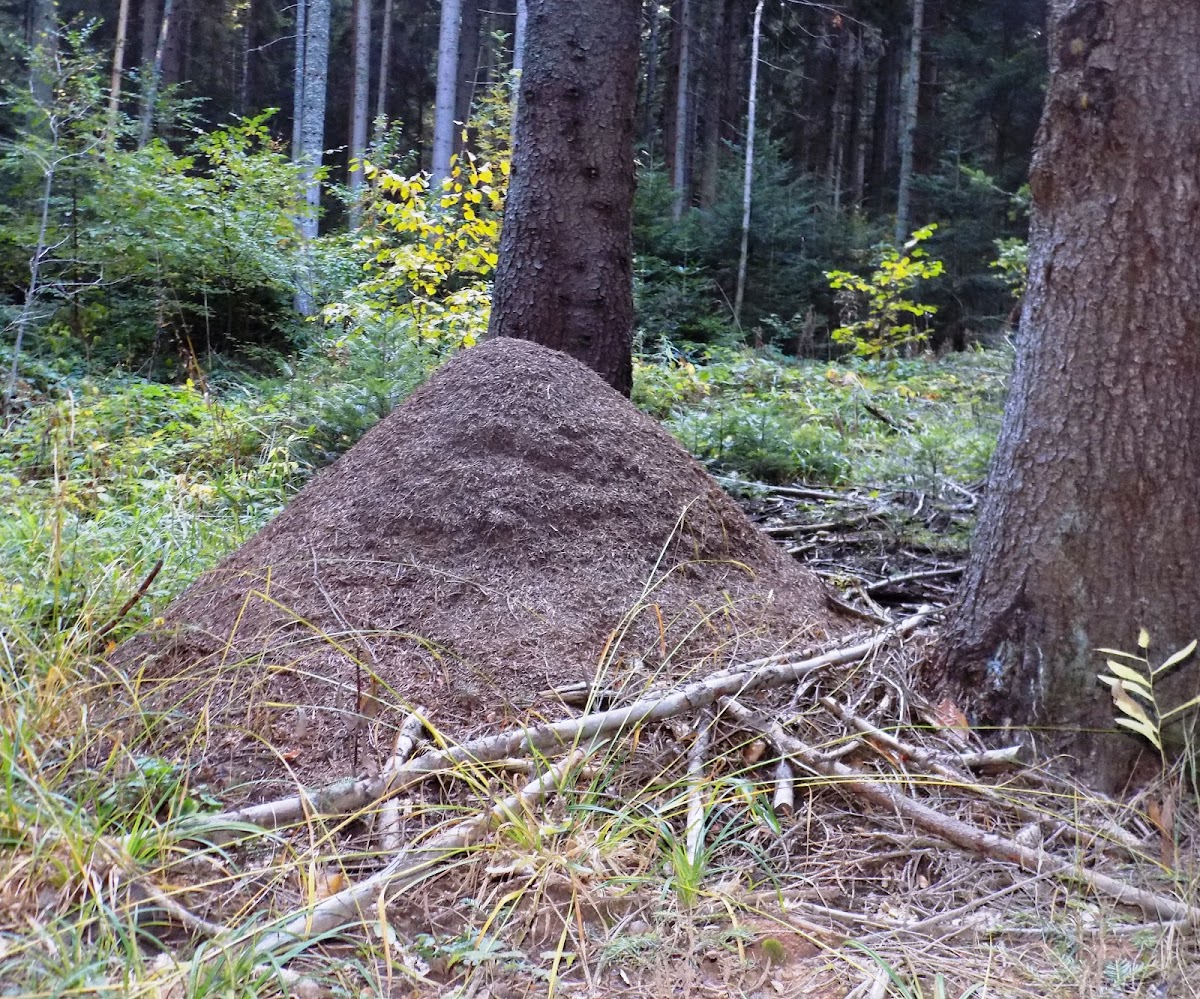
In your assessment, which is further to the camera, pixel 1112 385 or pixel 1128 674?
pixel 1112 385

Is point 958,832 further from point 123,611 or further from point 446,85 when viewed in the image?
point 446,85

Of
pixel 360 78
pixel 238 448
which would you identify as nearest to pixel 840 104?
pixel 360 78

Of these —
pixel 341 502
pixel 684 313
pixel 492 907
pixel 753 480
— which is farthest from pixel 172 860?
pixel 684 313

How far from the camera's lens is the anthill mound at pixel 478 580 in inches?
94.7

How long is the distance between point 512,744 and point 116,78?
2147 centimetres

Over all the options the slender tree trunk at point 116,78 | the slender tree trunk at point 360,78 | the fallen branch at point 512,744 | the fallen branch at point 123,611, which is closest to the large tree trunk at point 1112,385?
the fallen branch at point 512,744

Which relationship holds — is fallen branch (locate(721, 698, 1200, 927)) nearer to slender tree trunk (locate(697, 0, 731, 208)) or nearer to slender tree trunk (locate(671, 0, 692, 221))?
slender tree trunk (locate(671, 0, 692, 221))

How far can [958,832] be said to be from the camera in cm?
209

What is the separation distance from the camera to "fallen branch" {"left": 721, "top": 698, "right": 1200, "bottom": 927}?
1.87 metres

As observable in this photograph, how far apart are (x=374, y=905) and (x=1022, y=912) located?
4.10 feet

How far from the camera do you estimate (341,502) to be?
303cm

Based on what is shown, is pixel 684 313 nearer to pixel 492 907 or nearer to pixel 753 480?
pixel 753 480

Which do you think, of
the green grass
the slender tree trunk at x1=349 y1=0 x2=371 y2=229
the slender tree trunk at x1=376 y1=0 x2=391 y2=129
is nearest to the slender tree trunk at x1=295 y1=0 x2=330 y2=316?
the slender tree trunk at x1=349 y1=0 x2=371 y2=229

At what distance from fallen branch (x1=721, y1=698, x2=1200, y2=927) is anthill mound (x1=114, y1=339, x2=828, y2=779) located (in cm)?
35
